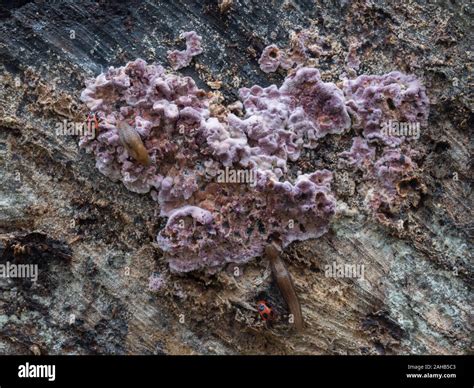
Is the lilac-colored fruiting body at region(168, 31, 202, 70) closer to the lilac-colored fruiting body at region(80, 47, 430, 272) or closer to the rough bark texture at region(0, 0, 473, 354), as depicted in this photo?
the rough bark texture at region(0, 0, 473, 354)

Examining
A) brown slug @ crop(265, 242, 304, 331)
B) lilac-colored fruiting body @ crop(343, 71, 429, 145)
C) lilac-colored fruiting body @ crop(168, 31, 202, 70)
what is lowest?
brown slug @ crop(265, 242, 304, 331)

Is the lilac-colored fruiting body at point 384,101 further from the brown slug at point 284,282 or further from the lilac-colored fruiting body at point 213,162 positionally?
the brown slug at point 284,282

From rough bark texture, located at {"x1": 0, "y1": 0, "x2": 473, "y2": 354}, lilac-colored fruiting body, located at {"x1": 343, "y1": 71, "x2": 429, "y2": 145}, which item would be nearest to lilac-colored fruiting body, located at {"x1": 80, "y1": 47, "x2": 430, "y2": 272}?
lilac-colored fruiting body, located at {"x1": 343, "y1": 71, "x2": 429, "y2": 145}

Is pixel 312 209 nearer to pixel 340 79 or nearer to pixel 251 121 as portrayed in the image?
pixel 251 121

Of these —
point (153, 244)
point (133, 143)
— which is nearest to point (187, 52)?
point (133, 143)

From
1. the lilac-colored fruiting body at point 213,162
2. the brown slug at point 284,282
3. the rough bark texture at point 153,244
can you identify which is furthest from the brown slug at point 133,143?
the brown slug at point 284,282

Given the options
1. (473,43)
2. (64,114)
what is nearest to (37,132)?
(64,114)

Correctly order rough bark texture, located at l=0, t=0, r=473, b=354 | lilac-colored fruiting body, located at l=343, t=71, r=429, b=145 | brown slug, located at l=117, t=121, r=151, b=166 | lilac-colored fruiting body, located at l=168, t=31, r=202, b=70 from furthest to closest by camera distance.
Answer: lilac-colored fruiting body, located at l=168, t=31, r=202, b=70 → lilac-colored fruiting body, located at l=343, t=71, r=429, b=145 → rough bark texture, located at l=0, t=0, r=473, b=354 → brown slug, located at l=117, t=121, r=151, b=166
